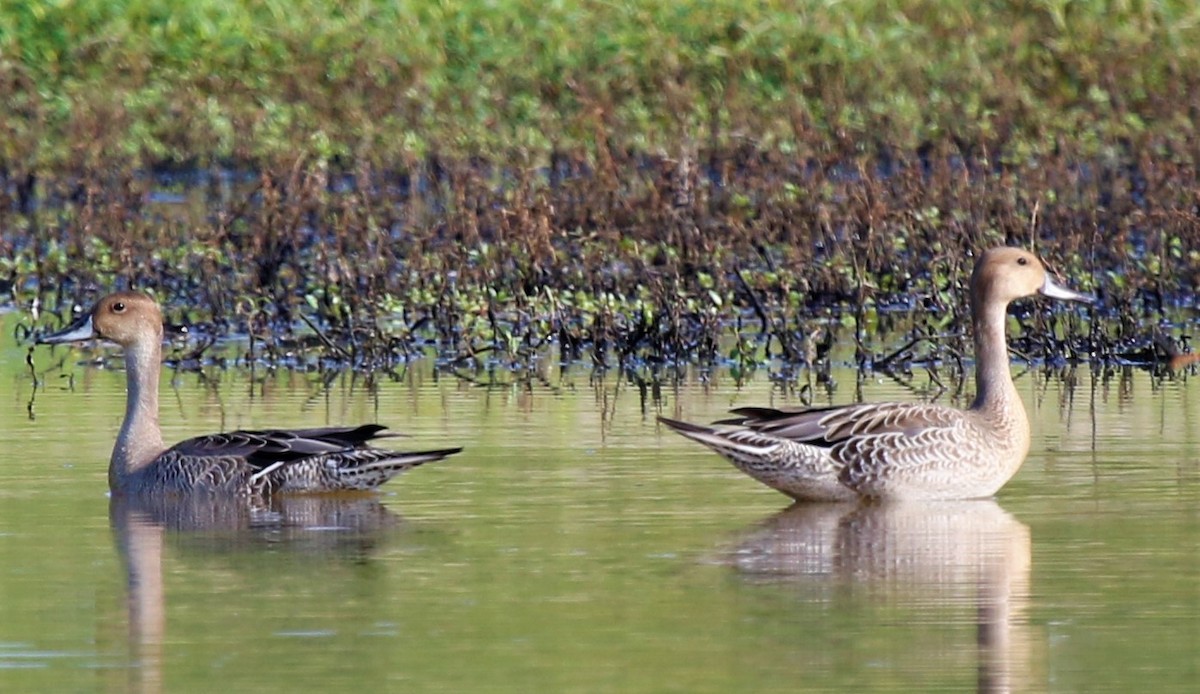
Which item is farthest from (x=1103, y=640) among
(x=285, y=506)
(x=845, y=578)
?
(x=285, y=506)

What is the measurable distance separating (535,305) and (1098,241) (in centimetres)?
308

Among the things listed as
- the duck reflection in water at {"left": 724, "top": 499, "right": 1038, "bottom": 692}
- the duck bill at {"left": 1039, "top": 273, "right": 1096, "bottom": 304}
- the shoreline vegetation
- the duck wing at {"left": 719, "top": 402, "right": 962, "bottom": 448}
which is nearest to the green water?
the duck reflection in water at {"left": 724, "top": 499, "right": 1038, "bottom": 692}

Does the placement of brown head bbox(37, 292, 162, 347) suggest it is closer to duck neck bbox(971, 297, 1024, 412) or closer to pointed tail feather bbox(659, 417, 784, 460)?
pointed tail feather bbox(659, 417, 784, 460)

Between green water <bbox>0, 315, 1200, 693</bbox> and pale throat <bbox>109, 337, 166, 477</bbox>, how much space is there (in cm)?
15

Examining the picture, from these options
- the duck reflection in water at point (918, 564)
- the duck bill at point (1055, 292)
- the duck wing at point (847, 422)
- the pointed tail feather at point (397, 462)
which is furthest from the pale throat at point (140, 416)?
the duck bill at point (1055, 292)

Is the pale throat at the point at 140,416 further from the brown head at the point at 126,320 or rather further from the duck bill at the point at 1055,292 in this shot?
the duck bill at the point at 1055,292

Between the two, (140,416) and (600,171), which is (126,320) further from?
(600,171)

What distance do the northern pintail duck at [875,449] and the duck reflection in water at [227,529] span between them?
3.68 ft

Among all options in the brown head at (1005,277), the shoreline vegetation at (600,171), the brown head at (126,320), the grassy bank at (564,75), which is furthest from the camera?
the grassy bank at (564,75)

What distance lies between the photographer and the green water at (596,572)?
6680mm

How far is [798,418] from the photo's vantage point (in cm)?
970

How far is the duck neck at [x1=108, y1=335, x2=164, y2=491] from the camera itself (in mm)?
9969

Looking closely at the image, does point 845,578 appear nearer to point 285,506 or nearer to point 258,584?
point 258,584

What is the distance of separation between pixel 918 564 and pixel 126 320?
3793 mm
